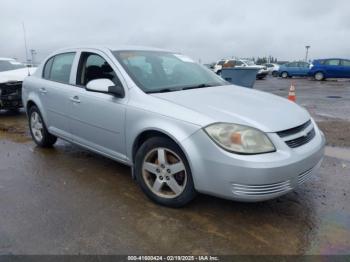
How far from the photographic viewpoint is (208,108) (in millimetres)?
2984

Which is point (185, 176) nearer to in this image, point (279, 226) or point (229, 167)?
point (229, 167)

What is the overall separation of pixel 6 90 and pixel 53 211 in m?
6.26

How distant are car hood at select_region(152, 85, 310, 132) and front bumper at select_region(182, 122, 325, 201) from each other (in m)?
0.18

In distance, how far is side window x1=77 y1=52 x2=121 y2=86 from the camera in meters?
3.93

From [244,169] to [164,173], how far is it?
881mm

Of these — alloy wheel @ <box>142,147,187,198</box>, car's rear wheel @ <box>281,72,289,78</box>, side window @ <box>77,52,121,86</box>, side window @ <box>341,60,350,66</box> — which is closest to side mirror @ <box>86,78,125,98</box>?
side window @ <box>77,52,121,86</box>

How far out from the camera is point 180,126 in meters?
2.93

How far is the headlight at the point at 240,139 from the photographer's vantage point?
8.87 feet

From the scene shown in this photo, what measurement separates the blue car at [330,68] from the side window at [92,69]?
936 inches

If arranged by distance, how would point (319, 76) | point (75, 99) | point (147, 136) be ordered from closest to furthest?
1. point (147, 136)
2. point (75, 99)
3. point (319, 76)

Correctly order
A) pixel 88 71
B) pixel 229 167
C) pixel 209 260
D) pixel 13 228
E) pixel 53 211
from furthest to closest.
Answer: pixel 88 71 → pixel 53 211 → pixel 13 228 → pixel 229 167 → pixel 209 260

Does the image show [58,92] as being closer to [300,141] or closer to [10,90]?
[300,141]

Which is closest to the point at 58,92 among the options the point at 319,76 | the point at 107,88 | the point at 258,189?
the point at 107,88

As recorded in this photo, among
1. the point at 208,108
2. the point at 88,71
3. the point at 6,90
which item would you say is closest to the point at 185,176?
the point at 208,108
